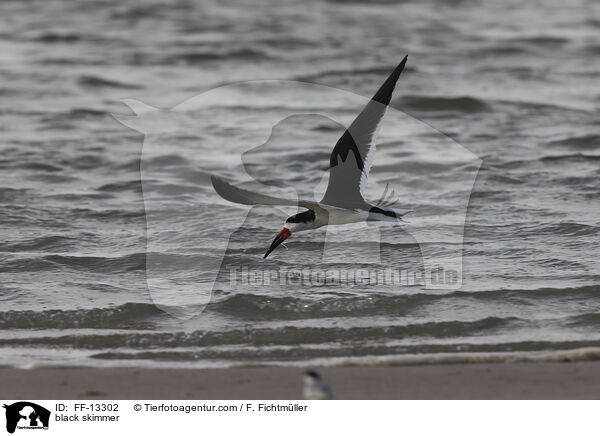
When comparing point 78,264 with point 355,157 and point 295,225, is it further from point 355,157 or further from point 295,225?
point 355,157

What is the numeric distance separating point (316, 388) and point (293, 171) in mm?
5782

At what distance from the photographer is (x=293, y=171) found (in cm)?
1021

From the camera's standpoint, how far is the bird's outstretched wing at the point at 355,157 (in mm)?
7145

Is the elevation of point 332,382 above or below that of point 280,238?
below

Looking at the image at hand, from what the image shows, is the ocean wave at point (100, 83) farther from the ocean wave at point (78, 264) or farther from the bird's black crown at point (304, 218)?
the bird's black crown at point (304, 218)

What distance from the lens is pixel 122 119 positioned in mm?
12961

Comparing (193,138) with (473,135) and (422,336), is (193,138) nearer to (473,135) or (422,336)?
(473,135)

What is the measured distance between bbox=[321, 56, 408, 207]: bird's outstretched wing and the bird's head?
6.3 inches

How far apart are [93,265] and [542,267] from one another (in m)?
3.22

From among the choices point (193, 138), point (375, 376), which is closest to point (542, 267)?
point (375, 376)

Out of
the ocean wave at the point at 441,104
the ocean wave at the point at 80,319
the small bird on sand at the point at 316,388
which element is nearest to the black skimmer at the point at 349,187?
the ocean wave at the point at 80,319

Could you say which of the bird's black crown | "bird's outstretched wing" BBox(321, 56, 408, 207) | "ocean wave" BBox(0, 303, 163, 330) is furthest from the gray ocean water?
"bird's outstretched wing" BBox(321, 56, 408, 207)

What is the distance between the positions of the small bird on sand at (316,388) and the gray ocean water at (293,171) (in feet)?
2.14
